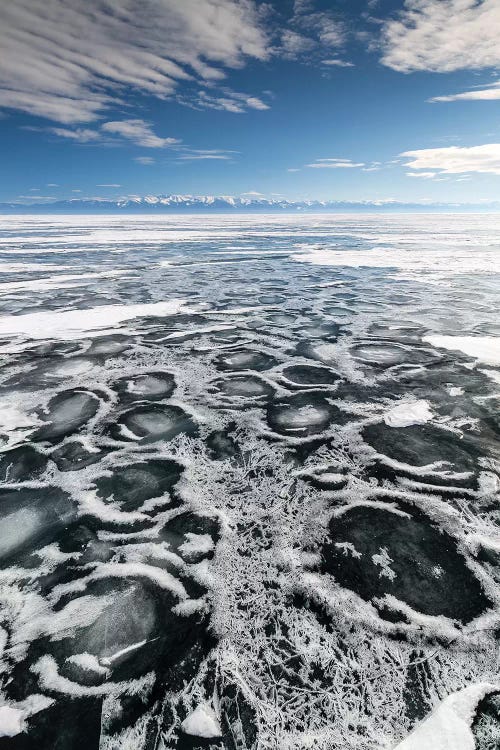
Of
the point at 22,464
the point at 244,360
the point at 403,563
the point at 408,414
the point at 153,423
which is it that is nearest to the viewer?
the point at 403,563

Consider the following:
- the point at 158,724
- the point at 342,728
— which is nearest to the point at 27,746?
the point at 158,724

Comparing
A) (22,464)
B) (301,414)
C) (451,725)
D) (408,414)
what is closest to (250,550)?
(451,725)

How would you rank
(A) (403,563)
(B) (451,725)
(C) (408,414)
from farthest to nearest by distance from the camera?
(C) (408,414) < (A) (403,563) < (B) (451,725)

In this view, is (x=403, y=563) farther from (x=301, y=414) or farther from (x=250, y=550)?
(x=301, y=414)

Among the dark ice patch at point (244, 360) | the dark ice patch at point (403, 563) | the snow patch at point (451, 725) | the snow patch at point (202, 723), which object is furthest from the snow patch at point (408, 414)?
the snow patch at point (202, 723)

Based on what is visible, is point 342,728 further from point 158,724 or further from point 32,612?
point 32,612

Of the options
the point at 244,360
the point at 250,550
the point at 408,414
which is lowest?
the point at 244,360

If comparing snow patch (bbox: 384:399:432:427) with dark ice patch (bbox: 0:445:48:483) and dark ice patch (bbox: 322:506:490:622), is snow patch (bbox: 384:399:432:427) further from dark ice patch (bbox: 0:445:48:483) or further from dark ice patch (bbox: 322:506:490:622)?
dark ice patch (bbox: 0:445:48:483)

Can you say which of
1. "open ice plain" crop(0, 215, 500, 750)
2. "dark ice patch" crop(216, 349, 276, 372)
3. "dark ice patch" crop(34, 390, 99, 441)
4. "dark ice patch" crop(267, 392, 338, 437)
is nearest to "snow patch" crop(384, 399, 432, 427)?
"open ice plain" crop(0, 215, 500, 750)
